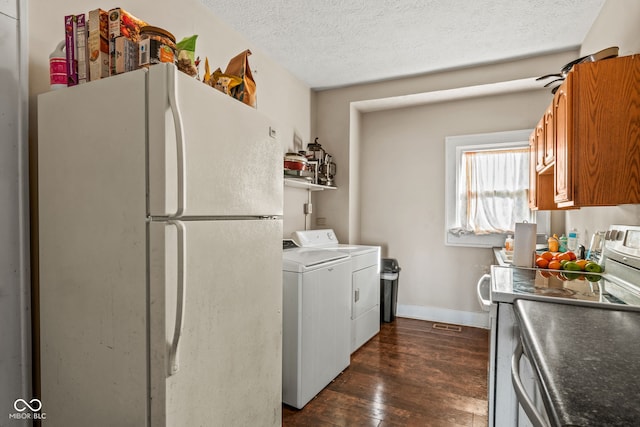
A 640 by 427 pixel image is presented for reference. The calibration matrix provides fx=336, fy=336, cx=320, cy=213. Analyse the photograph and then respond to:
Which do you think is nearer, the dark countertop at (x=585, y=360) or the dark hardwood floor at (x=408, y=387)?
the dark countertop at (x=585, y=360)

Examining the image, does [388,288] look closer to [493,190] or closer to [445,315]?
[445,315]

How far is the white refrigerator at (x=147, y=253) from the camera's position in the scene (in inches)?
42.9

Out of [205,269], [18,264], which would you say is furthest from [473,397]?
[18,264]

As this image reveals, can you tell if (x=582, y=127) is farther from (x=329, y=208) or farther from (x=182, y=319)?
(x=329, y=208)

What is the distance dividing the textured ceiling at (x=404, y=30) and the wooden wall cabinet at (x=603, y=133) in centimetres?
103

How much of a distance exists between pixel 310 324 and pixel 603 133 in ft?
6.04

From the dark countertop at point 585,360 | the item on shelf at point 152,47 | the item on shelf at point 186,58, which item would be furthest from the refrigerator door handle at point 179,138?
the dark countertop at point 585,360

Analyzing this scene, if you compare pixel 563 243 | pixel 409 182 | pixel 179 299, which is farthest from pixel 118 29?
pixel 563 243

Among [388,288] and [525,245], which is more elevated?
[525,245]

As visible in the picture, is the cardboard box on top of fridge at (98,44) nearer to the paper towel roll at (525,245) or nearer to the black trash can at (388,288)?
the paper towel roll at (525,245)

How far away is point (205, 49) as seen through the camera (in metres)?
2.37

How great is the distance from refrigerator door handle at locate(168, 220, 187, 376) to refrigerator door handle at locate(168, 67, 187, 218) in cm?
6

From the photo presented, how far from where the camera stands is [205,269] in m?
1.24

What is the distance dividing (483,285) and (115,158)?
3.13 m
